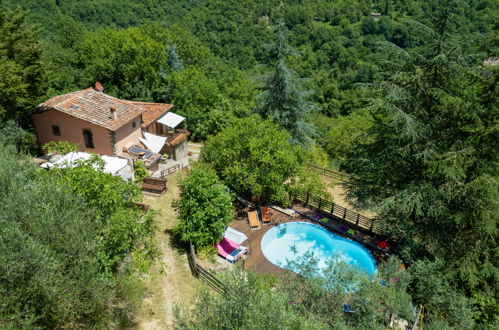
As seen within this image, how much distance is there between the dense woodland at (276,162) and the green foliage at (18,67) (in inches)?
4.1

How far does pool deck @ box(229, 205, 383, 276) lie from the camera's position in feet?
60.4

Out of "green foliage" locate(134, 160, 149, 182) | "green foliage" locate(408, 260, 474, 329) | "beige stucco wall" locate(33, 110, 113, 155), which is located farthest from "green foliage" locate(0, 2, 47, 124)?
"green foliage" locate(408, 260, 474, 329)

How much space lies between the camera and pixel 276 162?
21.3 metres

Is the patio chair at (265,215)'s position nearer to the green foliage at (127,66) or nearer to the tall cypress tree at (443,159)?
the tall cypress tree at (443,159)

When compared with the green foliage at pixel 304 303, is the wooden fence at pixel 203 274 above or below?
below

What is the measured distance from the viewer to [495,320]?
49.6 feet

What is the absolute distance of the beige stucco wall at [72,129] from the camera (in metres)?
24.5

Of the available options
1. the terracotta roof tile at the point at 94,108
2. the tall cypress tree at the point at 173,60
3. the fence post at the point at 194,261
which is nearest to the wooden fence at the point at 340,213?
the fence post at the point at 194,261

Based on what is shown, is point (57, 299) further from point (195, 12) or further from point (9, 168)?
Answer: point (195, 12)

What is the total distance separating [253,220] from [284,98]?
447 inches

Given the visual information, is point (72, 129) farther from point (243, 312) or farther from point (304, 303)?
point (243, 312)

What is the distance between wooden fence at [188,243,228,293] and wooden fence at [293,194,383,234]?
30.2 feet

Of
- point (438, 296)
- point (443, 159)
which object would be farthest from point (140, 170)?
point (438, 296)

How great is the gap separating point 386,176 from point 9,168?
57.6 ft
